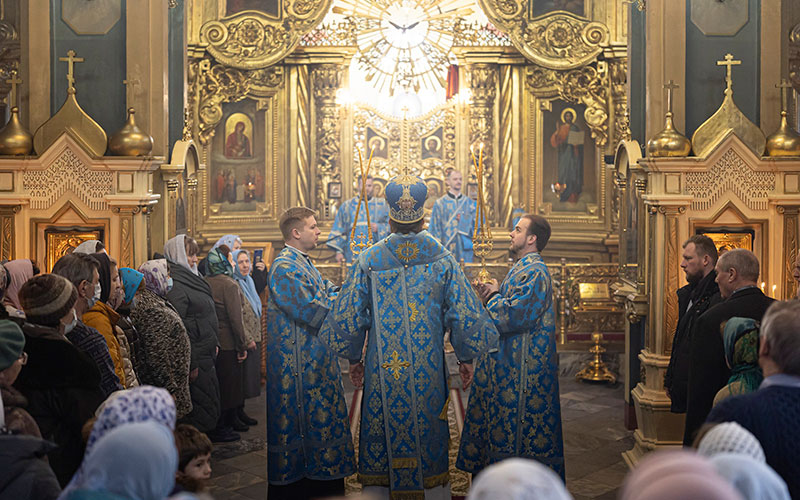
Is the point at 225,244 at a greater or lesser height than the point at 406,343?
greater

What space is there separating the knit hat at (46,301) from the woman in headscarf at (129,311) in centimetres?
107

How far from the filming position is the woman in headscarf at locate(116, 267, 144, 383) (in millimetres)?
5051

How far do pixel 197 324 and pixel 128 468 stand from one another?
426cm

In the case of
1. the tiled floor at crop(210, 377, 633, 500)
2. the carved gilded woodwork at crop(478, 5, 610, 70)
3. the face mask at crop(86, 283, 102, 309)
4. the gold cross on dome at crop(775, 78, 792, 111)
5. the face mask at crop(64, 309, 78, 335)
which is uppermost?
the carved gilded woodwork at crop(478, 5, 610, 70)

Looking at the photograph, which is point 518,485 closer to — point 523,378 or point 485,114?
point 523,378

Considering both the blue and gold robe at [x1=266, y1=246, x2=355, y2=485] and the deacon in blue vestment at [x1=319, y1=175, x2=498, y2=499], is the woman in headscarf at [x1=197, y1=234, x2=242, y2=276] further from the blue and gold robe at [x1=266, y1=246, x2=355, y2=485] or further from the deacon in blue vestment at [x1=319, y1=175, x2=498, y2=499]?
the deacon in blue vestment at [x1=319, y1=175, x2=498, y2=499]

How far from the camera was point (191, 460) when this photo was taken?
2.97 metres

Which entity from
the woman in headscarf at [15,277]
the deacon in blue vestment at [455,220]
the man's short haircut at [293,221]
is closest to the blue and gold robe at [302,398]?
the man's short haircut at [293,221]

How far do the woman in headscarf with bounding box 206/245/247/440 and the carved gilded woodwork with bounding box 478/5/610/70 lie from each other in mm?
5586

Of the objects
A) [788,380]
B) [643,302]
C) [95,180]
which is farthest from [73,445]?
[643,302]

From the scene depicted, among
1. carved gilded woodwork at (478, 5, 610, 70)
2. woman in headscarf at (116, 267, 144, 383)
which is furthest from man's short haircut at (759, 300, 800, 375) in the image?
carved gilded woodwork at (478, 5, 610, 70)

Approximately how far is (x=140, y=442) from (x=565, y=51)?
10464 mm

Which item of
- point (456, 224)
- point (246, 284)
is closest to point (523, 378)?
point (246, 284)

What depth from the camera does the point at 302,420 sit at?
221 inches
